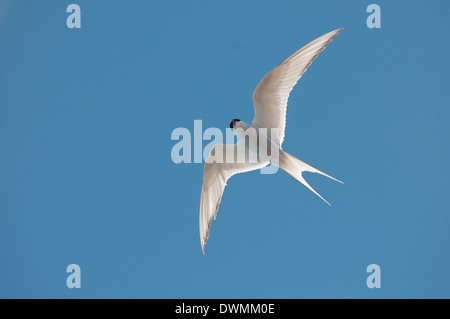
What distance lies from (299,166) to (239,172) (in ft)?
3.57

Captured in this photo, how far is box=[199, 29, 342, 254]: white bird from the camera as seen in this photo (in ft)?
20.0

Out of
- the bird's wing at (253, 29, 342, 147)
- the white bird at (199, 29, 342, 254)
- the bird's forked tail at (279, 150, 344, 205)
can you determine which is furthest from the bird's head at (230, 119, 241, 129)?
the bird's forked tail at (279, 150, 344, 205)

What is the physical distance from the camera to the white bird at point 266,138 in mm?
6090

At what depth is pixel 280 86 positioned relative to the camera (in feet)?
20.8

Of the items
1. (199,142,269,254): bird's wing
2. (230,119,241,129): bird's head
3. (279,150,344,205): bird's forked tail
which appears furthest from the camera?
(199,142,269,254): bird's wing

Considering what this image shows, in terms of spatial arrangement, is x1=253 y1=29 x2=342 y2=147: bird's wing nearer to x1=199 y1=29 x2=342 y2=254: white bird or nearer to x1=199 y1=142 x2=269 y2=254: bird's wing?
x1=199 y1=29 x2=342 y2=254: white bird

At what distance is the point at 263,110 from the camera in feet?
21.4

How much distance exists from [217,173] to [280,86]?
1.52 metres

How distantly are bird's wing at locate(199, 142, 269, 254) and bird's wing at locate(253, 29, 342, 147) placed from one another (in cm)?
55

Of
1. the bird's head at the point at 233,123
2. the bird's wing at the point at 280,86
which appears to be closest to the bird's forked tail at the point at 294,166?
the bird's wing at the point at 280,86

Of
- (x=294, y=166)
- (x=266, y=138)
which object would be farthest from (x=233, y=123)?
(x=294, y=166)
